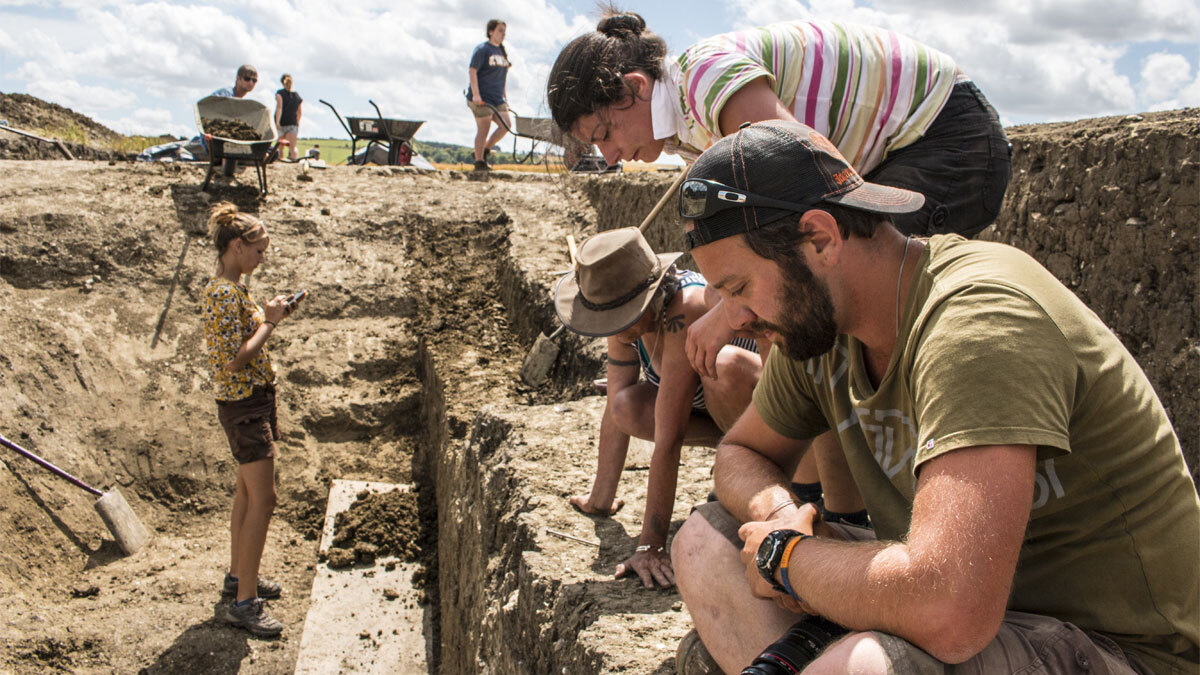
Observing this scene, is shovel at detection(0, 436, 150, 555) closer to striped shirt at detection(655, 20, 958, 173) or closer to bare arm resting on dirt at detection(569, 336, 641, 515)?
bare arm resting on dirt at detection(569, 336, 641, 515)

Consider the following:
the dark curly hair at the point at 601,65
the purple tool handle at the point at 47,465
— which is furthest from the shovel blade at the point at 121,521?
the dark curly hair at the point at 601,65

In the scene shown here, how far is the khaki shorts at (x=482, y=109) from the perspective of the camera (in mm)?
9453

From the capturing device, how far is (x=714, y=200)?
64.4 inches

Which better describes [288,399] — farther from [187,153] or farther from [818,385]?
[818,385]

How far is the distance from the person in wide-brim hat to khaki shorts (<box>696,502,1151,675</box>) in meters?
1.21

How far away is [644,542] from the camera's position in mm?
2592

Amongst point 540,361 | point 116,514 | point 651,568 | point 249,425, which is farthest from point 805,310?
point 116,514

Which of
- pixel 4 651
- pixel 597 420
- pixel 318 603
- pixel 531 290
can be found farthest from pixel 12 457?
pixel 597 420

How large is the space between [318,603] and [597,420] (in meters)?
2.23

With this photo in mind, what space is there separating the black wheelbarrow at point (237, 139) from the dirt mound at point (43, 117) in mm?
4870

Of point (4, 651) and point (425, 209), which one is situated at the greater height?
point (425, 209)

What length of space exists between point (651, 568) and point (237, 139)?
24.1ft

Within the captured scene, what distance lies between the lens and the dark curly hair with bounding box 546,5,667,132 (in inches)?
96.2

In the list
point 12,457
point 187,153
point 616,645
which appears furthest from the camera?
point 187,153
